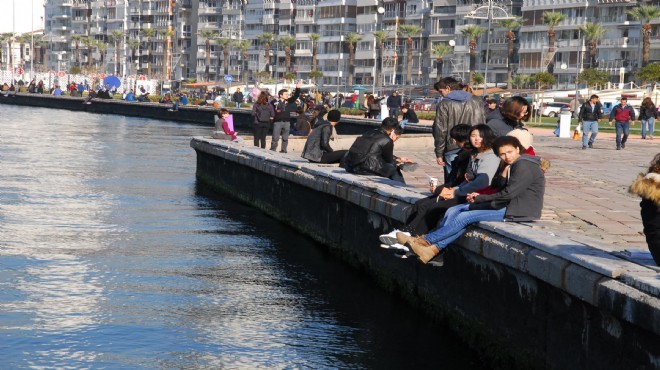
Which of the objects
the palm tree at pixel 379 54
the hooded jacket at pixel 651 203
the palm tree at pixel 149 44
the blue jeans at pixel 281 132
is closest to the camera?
the hooded jacket at pixel 651 203

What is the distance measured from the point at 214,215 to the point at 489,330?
1264 centimetres

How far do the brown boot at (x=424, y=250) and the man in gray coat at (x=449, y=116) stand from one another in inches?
154

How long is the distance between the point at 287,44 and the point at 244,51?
42.0 feet

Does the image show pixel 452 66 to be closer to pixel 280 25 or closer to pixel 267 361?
pixel 280 25

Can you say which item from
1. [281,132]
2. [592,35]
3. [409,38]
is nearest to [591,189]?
[281,132]

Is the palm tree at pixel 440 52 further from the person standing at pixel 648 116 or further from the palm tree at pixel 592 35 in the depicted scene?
the person standing at pixel 648 116

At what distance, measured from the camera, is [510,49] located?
121 m

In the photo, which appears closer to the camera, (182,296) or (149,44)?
(182,296)

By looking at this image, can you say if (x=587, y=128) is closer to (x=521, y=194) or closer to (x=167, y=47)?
(x=521, y=194)

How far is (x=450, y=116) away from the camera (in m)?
15.7

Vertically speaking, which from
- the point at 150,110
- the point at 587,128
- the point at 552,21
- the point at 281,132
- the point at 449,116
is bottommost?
the point at 150,110

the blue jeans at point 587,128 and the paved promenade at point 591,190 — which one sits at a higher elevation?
the blue jeans at point 587,128

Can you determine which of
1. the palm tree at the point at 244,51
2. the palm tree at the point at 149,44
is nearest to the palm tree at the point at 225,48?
the palm tree at the point at 244,51

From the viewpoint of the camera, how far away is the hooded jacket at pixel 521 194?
37.6 ft
